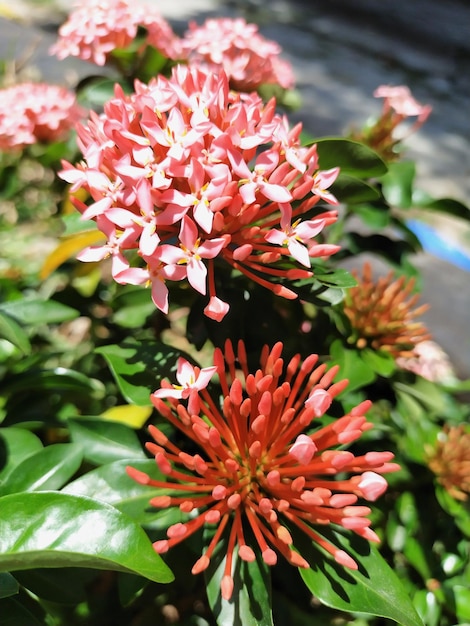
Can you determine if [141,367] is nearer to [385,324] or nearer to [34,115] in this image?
[385,324]

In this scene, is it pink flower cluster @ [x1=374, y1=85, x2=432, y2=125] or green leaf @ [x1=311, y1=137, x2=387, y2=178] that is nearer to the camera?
green leaf @ [x1=311, y1=137, x2=387, y2=178]

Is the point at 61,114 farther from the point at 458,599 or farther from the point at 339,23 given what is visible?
the point at 339,23

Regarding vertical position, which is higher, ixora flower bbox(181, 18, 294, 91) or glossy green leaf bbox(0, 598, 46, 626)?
ixora flower bbox(181, 18, 294, 91)

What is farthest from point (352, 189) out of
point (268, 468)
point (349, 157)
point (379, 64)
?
point (379, 64)

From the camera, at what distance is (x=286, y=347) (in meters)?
0.86

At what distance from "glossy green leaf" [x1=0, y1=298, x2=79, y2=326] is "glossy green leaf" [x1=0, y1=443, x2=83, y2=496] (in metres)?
0.26

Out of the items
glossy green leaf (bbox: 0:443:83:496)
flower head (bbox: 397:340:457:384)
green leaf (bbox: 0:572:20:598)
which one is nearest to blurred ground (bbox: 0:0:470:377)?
flower head (bbox: 397:340:457:384)

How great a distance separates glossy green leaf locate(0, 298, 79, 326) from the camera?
0.92m

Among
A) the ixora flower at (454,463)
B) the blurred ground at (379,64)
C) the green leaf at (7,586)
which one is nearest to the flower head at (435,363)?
the blurred ground at (379,64)

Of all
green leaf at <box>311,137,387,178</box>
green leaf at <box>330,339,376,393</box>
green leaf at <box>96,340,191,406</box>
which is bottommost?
green leaf at <box>330,339,376,393</box>

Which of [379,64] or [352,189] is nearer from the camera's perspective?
[352,189]

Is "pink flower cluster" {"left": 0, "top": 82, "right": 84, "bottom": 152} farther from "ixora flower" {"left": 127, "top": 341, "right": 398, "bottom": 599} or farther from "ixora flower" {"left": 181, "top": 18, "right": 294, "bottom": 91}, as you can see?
"ixora flower" {"left": 127, "top": 341, "right": 398, "bottom": 599}

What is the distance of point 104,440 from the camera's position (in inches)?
30.8

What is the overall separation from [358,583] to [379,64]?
430 centimetres
